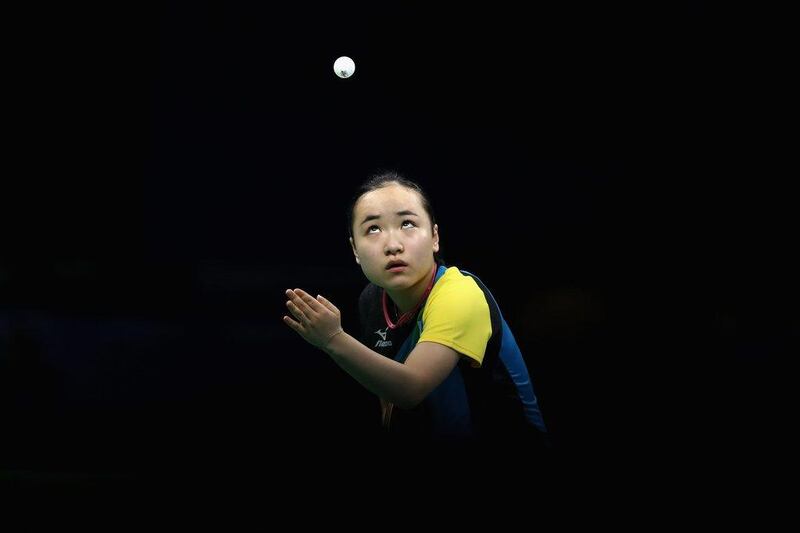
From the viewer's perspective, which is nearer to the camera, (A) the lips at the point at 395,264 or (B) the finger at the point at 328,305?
(B) the finger at the point at 328,305

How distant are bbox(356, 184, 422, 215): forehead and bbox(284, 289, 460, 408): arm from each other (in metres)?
0.38

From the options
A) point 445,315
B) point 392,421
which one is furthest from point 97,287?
point 445,315

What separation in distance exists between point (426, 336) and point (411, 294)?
250 mm

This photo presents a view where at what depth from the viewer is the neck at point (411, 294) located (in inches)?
67.1

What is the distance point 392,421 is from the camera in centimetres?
174

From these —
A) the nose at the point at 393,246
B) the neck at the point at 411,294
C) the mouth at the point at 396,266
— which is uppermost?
the nose at the point at 393,246

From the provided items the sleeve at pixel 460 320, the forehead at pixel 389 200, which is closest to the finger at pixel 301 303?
the sleeve at pixel 460 320

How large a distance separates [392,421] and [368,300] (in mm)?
410

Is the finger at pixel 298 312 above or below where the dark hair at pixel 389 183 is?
below

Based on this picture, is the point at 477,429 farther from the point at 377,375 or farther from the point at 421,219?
the point at 421,219

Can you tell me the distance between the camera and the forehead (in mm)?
1683

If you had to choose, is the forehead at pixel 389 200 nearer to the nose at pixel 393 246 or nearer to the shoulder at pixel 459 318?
the nose at pixel 393 246

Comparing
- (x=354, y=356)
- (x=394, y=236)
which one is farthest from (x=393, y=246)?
(x=354, y=356)

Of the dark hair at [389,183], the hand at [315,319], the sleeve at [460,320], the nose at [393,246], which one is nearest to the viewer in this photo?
the hand at [315,319]
